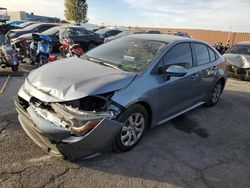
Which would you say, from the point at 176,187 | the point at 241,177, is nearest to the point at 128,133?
the point at 176,187

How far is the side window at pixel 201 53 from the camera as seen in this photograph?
5352 mm


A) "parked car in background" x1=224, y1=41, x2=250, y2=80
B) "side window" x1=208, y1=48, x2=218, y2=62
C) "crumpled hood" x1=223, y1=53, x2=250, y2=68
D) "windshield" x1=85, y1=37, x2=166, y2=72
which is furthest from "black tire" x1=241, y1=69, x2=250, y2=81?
"windshield" x1=85, y1=37, x2=166, y2=72

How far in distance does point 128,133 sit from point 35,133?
1.31 meters

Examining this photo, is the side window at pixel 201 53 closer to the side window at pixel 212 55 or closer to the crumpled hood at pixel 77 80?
the side window at pixel 212 55

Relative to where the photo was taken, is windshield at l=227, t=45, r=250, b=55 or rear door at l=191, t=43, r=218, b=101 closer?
rear door at l=191, t=43, r=218, b=101

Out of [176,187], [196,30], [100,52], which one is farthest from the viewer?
[196,30]

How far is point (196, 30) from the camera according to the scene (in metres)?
30.6

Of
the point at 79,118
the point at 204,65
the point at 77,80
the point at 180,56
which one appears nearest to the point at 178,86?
the point at 180,56

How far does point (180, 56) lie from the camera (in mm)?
4781

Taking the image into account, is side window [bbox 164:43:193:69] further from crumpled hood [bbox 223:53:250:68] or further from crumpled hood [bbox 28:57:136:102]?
crumpled hood [bbox 223:53:250:68]

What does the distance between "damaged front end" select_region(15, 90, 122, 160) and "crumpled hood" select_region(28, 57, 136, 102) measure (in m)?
0.11

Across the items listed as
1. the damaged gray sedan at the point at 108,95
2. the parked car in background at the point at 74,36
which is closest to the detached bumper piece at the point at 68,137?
the damaged gray sedan at the point at 108,95

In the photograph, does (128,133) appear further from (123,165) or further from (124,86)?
(124,86)

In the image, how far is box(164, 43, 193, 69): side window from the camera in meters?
4.42
